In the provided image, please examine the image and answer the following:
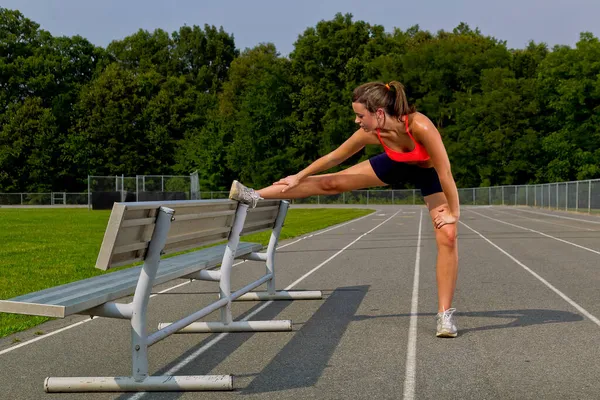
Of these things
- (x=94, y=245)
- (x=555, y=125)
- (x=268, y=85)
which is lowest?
(x=94, y=245)

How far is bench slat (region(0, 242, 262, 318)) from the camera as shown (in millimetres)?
4023

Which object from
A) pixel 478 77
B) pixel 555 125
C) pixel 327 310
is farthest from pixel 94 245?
pixel 478 77

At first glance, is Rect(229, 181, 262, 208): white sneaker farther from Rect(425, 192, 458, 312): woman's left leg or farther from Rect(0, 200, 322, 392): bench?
Rect(425, 192, 458, 312): woman's left leg

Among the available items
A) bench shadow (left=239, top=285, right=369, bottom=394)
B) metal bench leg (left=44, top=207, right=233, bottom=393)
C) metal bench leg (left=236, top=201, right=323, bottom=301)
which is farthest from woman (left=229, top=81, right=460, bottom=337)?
metal bench leg (left=236, top=201, right=323, bottom=301)

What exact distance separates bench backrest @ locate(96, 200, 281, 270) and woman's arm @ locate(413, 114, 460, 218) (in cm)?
167

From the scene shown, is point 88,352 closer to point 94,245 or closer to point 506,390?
point 506,390

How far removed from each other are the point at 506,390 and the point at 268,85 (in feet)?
239

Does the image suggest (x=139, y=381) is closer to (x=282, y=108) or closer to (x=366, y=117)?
(x=366, y=117)

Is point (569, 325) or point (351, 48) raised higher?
point (351, 48)

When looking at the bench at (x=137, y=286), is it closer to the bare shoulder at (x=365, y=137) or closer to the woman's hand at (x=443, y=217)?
the bare shoulder at (x=365, y=137)

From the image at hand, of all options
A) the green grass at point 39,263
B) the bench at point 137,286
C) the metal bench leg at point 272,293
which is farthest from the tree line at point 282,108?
the bench at point 137,286

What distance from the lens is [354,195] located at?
71.2 metres

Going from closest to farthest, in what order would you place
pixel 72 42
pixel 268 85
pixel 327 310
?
pixel 327 310 → pixel 268 85 → pixel 72 42

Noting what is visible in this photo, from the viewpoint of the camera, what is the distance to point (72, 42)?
81.4 metres
